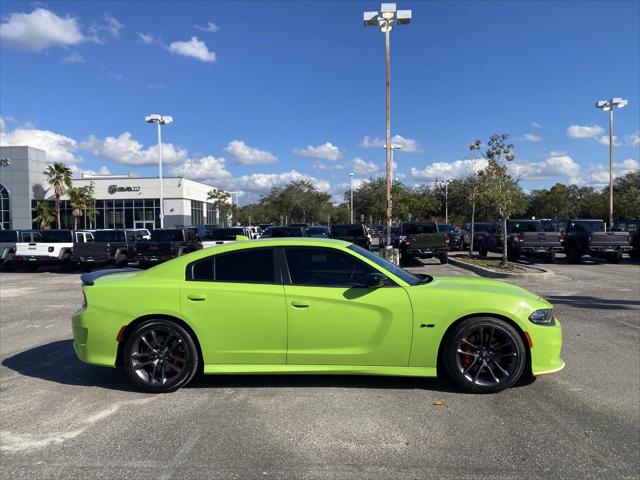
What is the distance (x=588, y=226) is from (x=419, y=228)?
690 cm

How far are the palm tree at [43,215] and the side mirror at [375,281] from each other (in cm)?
5627

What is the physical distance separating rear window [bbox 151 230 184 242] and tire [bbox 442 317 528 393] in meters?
15.9

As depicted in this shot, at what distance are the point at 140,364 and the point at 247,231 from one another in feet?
72.9

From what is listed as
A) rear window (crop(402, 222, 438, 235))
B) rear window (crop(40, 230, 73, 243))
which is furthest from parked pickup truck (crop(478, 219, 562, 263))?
rear window (crop(40, 230, 73, 243))

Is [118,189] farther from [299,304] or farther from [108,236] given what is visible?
[299,304]

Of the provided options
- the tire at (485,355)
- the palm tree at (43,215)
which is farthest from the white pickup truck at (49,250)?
the palm tree at (43,215)

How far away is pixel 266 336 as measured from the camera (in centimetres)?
480

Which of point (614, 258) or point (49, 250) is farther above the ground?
point (49, 250)

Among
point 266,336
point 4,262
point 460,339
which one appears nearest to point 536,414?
point 460,339

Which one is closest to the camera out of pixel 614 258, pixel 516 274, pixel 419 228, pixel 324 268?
pixel 324 268

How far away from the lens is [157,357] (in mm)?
4934

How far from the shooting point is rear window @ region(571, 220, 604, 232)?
20.5 metres

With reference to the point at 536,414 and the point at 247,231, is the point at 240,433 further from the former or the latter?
the point at 247,231

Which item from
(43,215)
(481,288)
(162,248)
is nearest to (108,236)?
(162,248)
